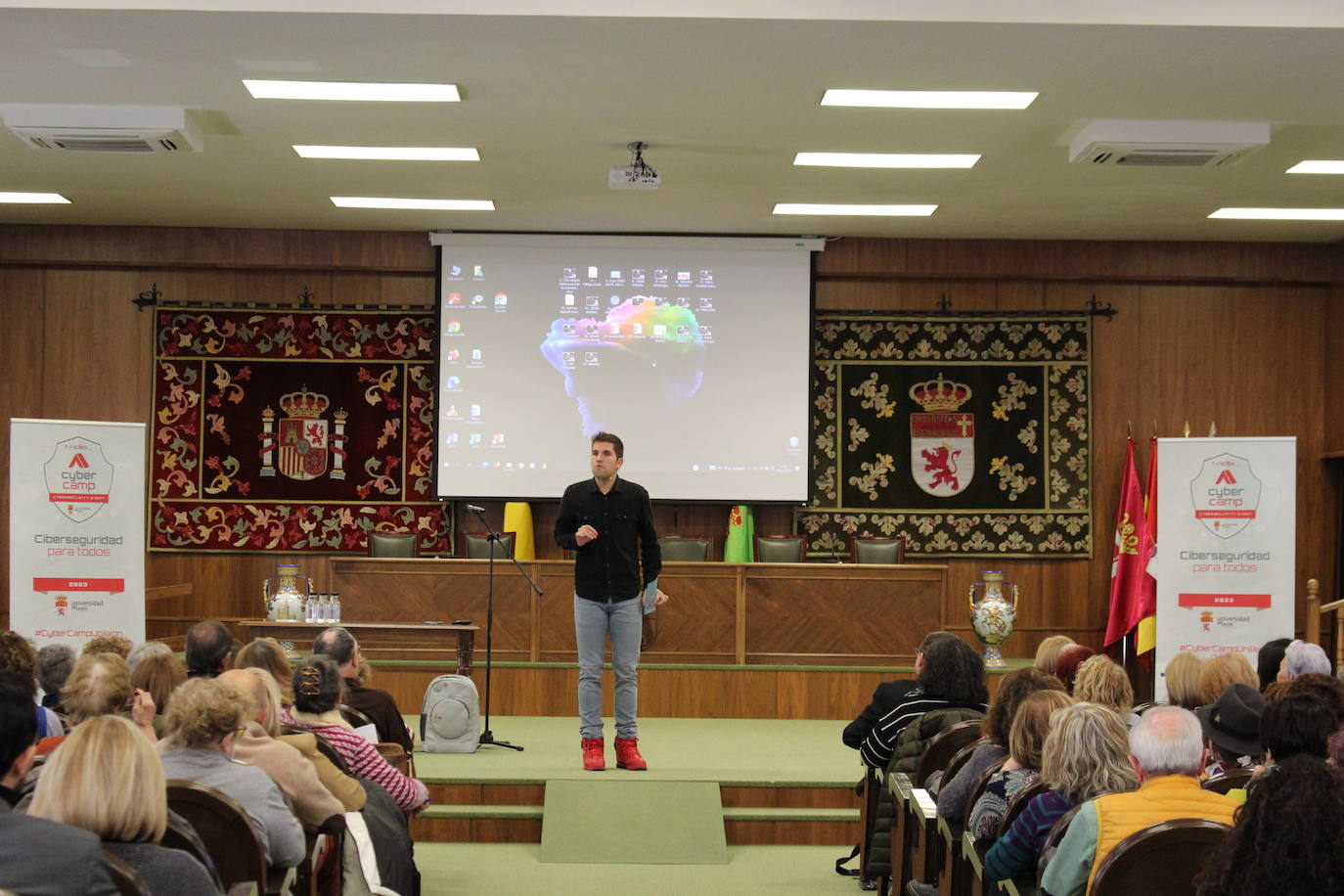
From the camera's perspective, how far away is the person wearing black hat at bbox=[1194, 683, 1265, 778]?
367 centimetres

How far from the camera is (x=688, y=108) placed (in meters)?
6.59

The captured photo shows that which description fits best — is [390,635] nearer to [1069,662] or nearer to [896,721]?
[896,721]

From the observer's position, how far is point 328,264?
379 inches

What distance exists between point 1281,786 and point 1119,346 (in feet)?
27.0

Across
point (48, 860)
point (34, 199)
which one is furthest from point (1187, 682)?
point (34, 199)

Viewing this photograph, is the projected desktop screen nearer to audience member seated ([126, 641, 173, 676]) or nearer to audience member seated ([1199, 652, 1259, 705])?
audience member seated ([126, 641, 173, 676])

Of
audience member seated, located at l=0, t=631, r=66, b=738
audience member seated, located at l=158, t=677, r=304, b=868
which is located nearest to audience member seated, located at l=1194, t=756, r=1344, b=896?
audience member seated, located at l=158, t=677, r=304, b=868

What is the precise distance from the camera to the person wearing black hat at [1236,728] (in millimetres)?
3670

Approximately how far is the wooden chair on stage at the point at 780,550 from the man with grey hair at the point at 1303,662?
459 centimetres

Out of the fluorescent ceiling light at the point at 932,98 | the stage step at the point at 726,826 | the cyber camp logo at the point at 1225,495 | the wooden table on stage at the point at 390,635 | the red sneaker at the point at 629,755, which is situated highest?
the fluorescent ceiling light at the point at 932,98

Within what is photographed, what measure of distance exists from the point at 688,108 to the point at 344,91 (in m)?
1.63

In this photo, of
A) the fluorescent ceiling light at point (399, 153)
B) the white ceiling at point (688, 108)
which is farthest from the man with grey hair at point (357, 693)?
the fluorescent ceiling light at point (399, 153)

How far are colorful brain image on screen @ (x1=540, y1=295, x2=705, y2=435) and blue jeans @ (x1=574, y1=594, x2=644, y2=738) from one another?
358cm

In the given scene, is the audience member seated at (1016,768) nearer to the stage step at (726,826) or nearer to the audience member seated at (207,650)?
the audience member seated at (207,650)
